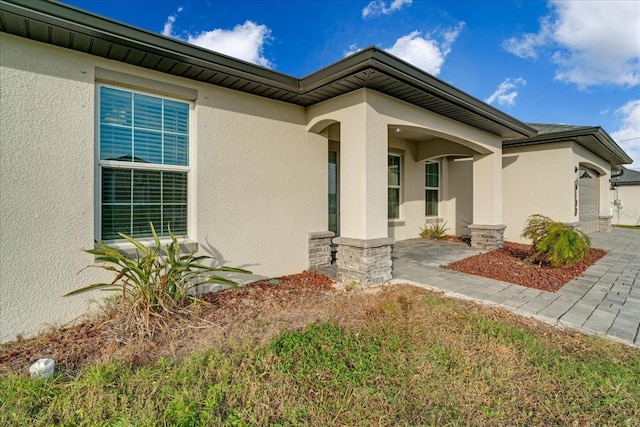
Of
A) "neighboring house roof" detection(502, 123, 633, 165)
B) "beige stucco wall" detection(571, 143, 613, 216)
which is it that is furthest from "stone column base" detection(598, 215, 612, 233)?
"neighboring house roof" detection(502, 123, 633, 165)

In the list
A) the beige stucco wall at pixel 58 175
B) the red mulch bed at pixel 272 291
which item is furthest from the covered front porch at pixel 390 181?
the beige stucco wall at pixel 58 175

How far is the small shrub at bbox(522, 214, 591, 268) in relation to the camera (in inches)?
238

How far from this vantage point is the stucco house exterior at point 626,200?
22875 mm

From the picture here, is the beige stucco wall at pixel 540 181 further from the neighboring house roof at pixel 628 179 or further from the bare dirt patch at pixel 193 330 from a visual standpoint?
the neighboring house roof at pixel 628 179

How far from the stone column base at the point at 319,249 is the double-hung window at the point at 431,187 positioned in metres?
5.63

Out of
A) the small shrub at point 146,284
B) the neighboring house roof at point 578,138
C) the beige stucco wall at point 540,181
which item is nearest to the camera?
the small shrub at point 146,284

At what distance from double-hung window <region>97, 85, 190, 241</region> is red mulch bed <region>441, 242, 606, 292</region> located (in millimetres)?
5461

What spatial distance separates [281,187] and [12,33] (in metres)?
3.85

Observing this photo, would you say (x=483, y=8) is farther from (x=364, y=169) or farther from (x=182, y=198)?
(x=182, y=198)

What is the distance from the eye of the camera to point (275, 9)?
7.66 metres

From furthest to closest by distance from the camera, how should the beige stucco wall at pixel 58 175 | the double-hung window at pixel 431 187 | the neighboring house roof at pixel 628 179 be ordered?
the neighboring house roof at pixel 628 179, the double-hung window at pixel 431 187, the beige stucco wall at pixel 58 175

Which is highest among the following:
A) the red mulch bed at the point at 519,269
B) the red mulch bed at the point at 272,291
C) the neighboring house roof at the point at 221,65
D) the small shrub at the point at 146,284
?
the neighboring house roof at the point at 221,65

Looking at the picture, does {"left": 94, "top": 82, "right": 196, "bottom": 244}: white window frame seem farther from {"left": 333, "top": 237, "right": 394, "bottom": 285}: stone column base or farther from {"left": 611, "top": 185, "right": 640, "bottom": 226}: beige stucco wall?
{"left": 611, "top": 185, "right": 640, "bottom": 226}: beige stucco wall

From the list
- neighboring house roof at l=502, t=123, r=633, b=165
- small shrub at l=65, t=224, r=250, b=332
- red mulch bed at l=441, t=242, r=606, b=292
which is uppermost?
neighboring house roof at l=502, t=123, r=633, b=165
